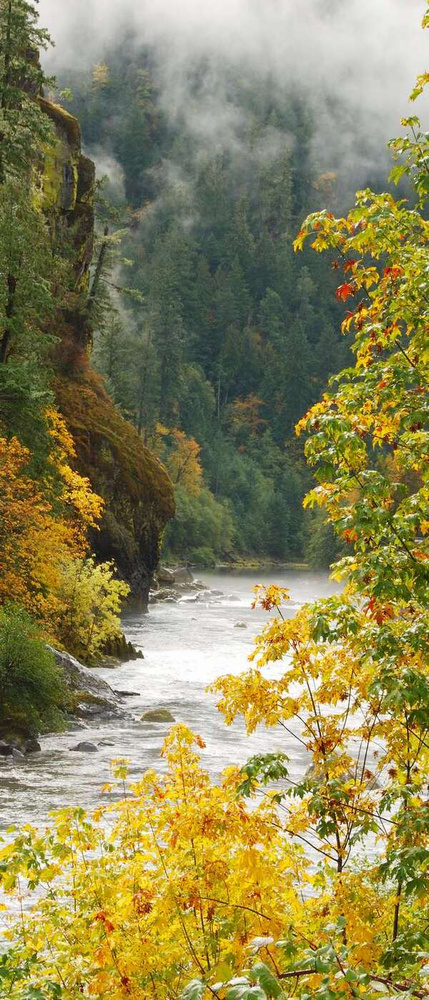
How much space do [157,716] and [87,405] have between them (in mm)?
21663

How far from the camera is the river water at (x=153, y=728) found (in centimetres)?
1358

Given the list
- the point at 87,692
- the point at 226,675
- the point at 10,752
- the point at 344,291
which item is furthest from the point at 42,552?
the point at 344,291

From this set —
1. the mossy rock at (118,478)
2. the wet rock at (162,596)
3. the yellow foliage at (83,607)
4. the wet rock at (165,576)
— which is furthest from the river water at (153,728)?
the wet rock at (165,576)

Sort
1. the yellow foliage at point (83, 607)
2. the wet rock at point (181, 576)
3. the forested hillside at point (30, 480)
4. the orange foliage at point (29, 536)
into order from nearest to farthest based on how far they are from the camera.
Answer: the forested hillside at point (30, 480) < the orange foliage at point (29, 536) < the yellow foliage at point (83, 607) < the wet rock at point (181, 576)

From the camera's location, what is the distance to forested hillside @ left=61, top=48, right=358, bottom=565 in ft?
315

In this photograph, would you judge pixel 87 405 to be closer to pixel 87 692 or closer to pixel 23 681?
pixel 87 692

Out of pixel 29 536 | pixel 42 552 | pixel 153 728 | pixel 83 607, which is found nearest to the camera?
pixel 153 728

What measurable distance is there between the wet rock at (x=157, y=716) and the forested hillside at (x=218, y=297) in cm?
4252

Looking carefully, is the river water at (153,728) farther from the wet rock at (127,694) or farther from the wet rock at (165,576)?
the wet rock at (165,576)

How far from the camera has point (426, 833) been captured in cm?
454

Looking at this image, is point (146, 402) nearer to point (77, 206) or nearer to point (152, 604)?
point (152, 604)

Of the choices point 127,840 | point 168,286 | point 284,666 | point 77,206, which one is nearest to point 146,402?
point 168,286

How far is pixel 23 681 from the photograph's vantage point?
54.6ft

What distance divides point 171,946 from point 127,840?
45.7 inches
